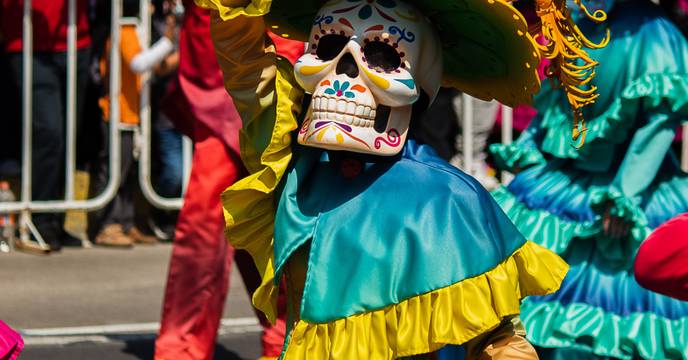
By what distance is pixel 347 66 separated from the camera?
3816 millimetres

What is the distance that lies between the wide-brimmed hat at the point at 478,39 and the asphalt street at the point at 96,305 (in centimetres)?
260

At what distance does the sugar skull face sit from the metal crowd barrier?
15.4 feet

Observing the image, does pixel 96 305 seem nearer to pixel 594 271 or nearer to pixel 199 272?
pixel 199 272

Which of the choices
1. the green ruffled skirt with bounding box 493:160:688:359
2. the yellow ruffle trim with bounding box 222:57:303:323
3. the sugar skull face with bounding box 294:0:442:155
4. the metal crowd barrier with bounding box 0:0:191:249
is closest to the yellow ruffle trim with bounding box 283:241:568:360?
the yellow ruffle trim with bounding box 222:57:303:323

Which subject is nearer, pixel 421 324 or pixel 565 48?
pixel 421 324

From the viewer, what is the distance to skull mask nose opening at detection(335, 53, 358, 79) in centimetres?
380

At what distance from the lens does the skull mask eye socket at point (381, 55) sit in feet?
12.6

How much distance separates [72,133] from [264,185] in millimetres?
4810

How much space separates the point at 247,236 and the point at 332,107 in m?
0.46

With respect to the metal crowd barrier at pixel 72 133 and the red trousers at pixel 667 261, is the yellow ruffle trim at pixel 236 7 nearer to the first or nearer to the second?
the red trousers at pixel 667 261

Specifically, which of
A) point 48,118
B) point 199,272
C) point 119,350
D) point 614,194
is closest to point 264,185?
point 614,194

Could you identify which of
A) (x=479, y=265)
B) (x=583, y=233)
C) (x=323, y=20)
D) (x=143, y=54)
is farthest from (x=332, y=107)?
(x=143, y=54)

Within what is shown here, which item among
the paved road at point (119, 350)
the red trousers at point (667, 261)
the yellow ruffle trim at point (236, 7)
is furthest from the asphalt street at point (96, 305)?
the red trousers at point (667, 261)

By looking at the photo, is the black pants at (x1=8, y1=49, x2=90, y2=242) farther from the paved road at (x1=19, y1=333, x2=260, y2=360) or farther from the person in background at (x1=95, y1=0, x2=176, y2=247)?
the paved road at (x1=19, y1=333, x2=260, y2=360)
